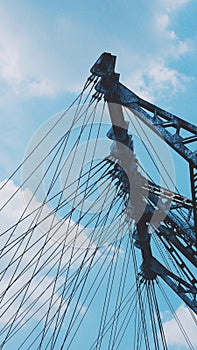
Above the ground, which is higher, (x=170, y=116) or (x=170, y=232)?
(x=170, y=116)

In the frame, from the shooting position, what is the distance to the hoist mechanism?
11.0 metres

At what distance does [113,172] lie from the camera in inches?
567

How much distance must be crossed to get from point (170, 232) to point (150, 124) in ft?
12.5

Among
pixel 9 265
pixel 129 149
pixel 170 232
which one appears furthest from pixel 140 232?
pixel 9 265

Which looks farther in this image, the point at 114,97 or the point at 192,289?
the point at 192,289

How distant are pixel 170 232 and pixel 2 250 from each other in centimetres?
473

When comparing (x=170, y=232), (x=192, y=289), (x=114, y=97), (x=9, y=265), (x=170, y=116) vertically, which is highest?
(x=114, y=97)

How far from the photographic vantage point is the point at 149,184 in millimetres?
13781

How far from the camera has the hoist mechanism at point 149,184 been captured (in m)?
11.0

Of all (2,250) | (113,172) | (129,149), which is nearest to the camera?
(2,250)

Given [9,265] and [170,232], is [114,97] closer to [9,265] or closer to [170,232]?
[170,232]

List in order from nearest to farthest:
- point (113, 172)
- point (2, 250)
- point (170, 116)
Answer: point (170, 116), point (2, 250), point (113, 172)

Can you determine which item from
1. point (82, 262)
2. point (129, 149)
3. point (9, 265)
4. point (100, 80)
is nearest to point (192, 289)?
point (82, 262)

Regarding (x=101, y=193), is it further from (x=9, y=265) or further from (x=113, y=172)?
(x=9, y=265)
